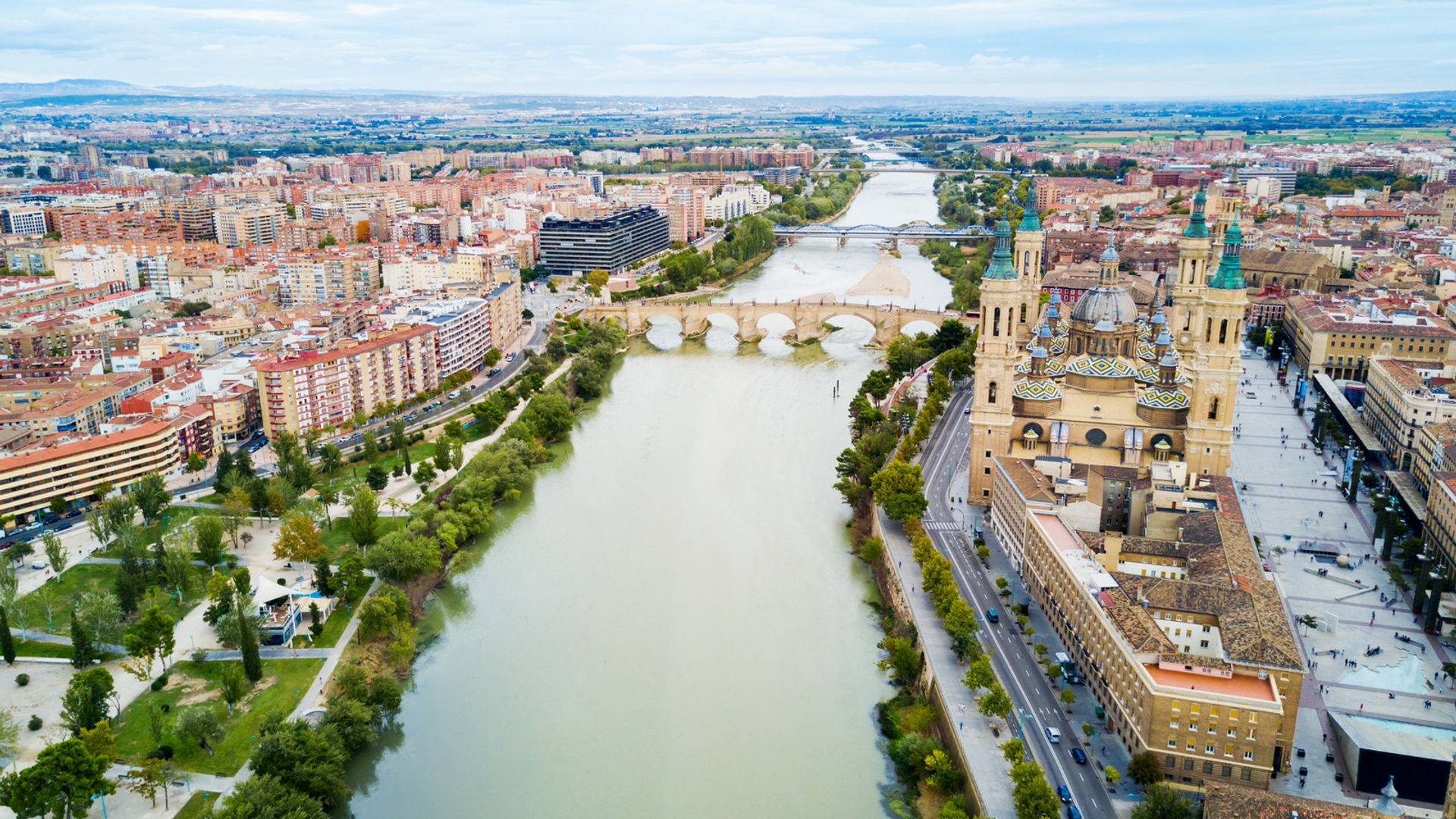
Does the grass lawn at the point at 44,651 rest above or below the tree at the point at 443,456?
below

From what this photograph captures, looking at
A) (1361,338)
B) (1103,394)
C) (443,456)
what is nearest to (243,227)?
(443,456)

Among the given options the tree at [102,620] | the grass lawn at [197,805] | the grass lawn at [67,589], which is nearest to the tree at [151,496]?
the grass lawn at [67,589]

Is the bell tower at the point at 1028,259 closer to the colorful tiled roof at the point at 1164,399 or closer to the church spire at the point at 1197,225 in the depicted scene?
the church spire at the point at 1197,225

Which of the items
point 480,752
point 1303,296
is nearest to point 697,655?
point 480,752

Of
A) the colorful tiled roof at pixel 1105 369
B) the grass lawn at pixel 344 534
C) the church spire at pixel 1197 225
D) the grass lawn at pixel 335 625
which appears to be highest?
the church spire at pixel 1197 225

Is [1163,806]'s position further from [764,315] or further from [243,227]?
[243,227]

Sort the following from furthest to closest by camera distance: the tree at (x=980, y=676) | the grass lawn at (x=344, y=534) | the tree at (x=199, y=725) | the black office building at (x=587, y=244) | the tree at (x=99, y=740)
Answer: the black office building at (x=587, y=244) < the grass lawn at (x=344, y=534) < the tree at (x=980, y=676) < the tree at (x=199, y=725) < the tree at (x=99, y=740)
